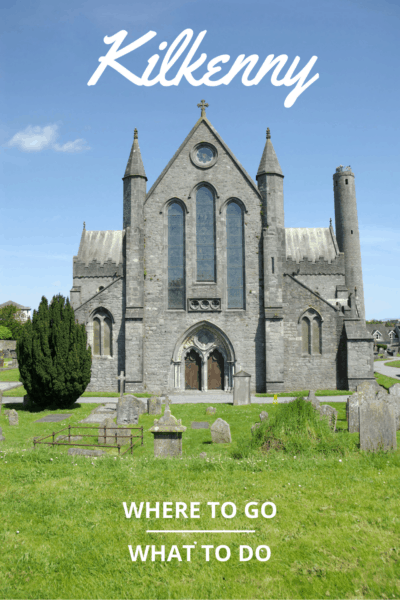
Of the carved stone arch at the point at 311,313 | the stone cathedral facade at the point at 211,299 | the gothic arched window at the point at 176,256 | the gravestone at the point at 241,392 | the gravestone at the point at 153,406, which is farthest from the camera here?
the gothic arched window at the point at 176,256

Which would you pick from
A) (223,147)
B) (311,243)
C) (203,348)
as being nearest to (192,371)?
(203,348)

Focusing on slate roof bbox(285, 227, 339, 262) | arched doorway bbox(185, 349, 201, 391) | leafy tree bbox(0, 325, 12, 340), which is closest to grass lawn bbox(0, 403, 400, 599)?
arched doorway bbox(185, 349, 201, 391)

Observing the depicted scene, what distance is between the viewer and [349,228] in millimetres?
40469

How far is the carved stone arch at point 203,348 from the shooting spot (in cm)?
2380

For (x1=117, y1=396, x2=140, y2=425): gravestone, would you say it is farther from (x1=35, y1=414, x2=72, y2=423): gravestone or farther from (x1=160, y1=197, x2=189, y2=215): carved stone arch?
(x1=160, y1=197, x2=189, y2=215): carved stone arch

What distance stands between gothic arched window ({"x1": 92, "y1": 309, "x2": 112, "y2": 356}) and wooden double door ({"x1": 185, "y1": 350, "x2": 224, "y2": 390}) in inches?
174

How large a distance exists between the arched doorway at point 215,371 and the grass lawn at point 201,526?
15110 millimetres

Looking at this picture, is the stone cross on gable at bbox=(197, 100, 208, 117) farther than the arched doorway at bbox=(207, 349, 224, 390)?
Yes

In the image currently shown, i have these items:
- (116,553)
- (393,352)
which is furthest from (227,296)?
(393,352)

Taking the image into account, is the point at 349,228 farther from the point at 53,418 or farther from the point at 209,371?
the point at 53,418

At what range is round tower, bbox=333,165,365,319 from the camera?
40.0m

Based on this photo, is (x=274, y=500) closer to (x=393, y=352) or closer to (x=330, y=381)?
(x=330, y=381)

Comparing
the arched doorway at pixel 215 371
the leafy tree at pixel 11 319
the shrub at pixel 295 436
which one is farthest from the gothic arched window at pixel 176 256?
the leafy tree at pixel 11 319

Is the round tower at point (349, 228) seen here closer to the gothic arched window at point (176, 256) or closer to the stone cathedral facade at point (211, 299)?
the stone cathedral facade at point (211, 299)
